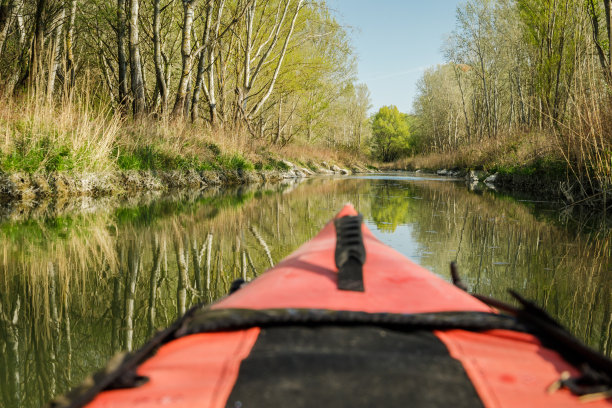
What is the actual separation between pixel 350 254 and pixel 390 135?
195 ft

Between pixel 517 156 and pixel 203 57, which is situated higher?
pixel 203 57

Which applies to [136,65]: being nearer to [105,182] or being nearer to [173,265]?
[105,182]

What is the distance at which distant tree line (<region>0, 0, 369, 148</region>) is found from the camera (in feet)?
30.8

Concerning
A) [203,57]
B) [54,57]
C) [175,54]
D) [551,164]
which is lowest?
[551,164]

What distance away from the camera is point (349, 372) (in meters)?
0.79

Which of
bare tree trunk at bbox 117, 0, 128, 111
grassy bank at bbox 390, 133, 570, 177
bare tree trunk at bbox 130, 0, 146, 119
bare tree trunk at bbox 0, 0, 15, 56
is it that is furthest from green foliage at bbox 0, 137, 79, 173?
grassy bank at bbox 390, 133, 570, 177

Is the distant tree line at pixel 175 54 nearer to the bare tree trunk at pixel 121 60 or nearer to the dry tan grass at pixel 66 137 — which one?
the bare tree trunk at pixel 121 60

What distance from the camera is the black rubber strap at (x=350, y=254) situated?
45.6 inches

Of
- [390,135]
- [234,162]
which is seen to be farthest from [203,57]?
[390,135]

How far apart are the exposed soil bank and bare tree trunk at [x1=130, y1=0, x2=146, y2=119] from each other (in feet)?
5.71

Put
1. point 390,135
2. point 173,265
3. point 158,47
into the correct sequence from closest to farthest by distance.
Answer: point 173,265
point 158,47
point 390,135

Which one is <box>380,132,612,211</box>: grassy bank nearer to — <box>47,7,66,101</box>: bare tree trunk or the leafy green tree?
<box>47,7,66,101</box>: bare tree trunk

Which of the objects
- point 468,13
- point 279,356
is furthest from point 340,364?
point 468,13

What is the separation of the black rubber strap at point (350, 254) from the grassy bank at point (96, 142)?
6.04 meters
